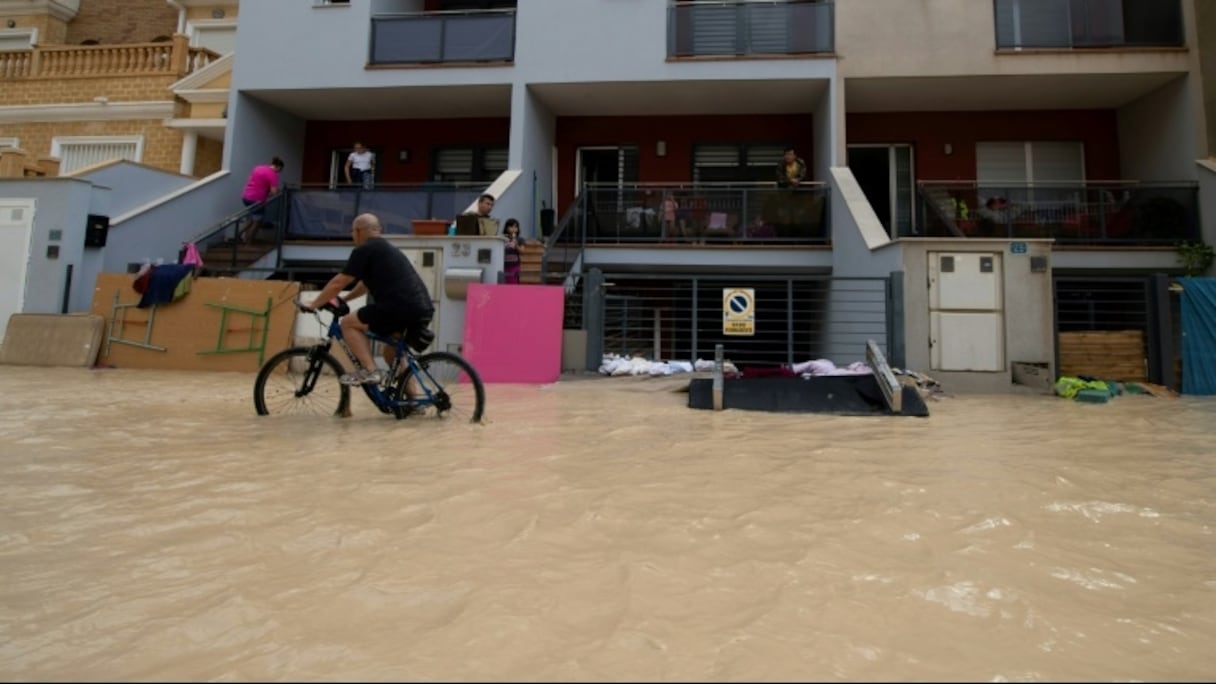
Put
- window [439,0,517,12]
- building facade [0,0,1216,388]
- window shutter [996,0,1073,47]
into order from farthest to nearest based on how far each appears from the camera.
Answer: window [439,0,517,12] < window shutter [996,0,1073,47] < building facade [0,0,1216,388]

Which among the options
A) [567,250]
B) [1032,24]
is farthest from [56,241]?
[1032,24]

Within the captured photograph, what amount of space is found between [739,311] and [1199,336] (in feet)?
18.6

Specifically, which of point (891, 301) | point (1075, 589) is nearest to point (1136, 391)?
point (891, 301)

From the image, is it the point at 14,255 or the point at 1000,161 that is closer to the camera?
the point at 14,255

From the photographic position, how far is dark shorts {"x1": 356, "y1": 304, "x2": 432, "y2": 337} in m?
5.04

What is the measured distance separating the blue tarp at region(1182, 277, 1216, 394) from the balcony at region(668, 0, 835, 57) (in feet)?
23.1

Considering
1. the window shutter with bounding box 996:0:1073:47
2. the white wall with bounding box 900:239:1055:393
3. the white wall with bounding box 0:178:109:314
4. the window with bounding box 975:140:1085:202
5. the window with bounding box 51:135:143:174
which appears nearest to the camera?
the white wall with bounding box 900:239:1055:393

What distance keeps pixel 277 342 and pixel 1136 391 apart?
37.4 feet

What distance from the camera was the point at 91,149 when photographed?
17047 millimetres

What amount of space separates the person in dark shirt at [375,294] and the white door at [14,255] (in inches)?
377

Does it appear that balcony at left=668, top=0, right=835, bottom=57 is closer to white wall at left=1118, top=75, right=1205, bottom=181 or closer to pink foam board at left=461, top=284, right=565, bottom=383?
white wall at left=1118, top=75, right=1205, bottom=181

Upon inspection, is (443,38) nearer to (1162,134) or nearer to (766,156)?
(766,156)


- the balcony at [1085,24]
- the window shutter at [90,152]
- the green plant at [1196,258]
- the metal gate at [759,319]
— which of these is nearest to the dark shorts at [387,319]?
the metal gate at [759,319]

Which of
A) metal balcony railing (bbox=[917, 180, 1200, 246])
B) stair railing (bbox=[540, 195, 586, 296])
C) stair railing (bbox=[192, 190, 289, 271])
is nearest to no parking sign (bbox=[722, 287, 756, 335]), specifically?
stair railing (bbox=[540, 195, 586, 296])
